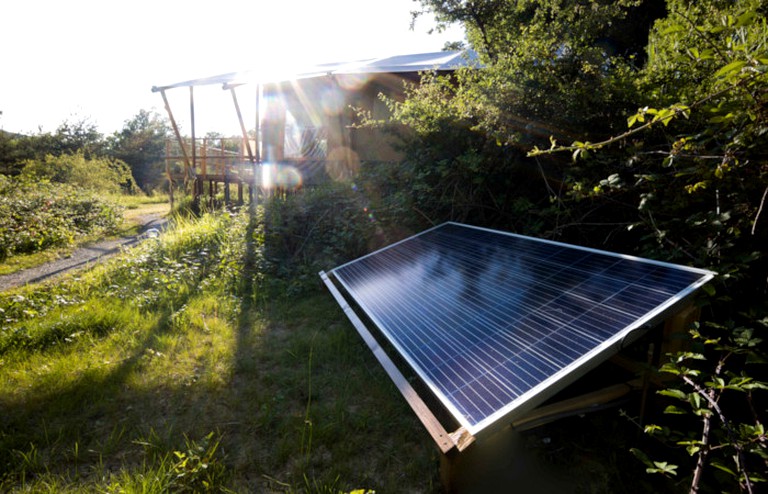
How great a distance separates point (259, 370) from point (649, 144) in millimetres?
3362

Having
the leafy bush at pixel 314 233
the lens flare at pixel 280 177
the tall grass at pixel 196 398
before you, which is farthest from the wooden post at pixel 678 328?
the lens flare at pixel 280 177

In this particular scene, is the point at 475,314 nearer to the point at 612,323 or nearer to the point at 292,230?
the point at 612,323

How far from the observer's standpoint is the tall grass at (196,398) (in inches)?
77.9

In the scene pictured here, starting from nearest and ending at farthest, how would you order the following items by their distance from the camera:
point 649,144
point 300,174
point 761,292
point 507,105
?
point 761,292 → point 649,144 → point 507,105 → point 300,174

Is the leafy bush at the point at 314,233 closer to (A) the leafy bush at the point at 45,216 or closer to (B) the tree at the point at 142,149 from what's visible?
(A) the leafy bush at the point at 45,216

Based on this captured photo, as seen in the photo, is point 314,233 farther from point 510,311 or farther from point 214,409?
point 510,311

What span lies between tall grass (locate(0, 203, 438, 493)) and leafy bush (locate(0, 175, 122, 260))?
13.0ft

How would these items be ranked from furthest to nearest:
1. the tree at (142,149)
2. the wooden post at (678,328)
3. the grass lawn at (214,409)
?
the tree at (142,149), the grass lawn at (214,409), the wooden post at (678,328)

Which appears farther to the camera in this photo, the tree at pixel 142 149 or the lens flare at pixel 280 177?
the tree at pixel 142 149

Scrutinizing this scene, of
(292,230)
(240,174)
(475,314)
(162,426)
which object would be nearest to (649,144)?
(475,314)

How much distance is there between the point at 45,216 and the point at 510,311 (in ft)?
34.7

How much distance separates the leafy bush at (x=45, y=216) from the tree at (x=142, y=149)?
1604cm

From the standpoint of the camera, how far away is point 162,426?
7.71ft

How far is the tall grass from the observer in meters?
1.98
